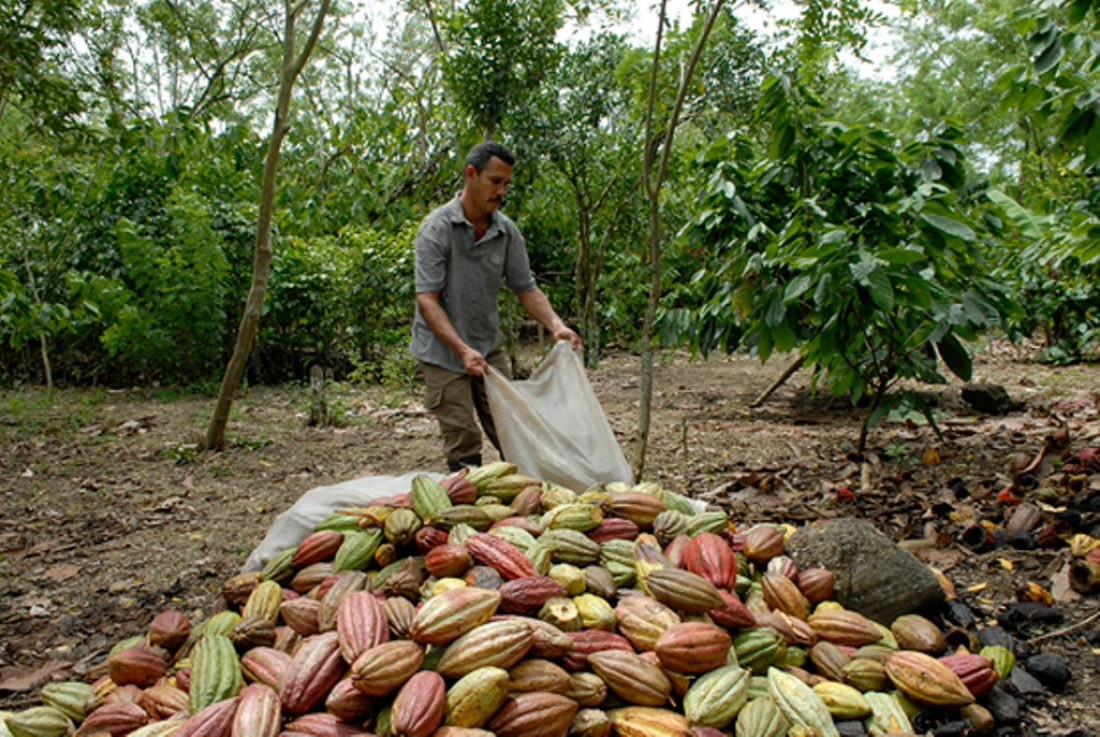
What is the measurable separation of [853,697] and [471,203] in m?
2.25

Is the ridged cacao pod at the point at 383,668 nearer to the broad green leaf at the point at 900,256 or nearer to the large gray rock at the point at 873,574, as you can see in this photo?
the large gray rock at the point at 873,574

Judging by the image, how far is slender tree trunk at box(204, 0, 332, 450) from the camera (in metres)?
3.93

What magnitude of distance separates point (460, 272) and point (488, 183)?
1.35ft

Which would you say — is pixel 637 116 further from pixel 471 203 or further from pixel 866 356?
pixel 471 203

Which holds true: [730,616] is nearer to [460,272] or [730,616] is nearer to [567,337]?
[567,337]

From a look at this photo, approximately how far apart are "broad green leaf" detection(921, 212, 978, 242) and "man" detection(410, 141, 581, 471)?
5.19 ft

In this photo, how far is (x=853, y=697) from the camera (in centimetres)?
174

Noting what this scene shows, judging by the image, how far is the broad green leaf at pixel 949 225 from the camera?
3098 mm

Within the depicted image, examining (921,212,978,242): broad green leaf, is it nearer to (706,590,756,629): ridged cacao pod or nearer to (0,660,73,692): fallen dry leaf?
(706,590,756,629): ridged cacao pod

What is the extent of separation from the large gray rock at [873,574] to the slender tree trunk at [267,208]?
10.4 ft

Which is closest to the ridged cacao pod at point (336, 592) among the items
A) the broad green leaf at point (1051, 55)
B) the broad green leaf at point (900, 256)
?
the broad green leaf at point (900, 256)

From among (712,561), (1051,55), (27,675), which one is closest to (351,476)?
(27,675)

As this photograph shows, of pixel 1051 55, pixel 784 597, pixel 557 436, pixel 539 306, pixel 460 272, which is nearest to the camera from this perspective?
pixel 784 597

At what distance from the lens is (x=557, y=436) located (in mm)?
3084
